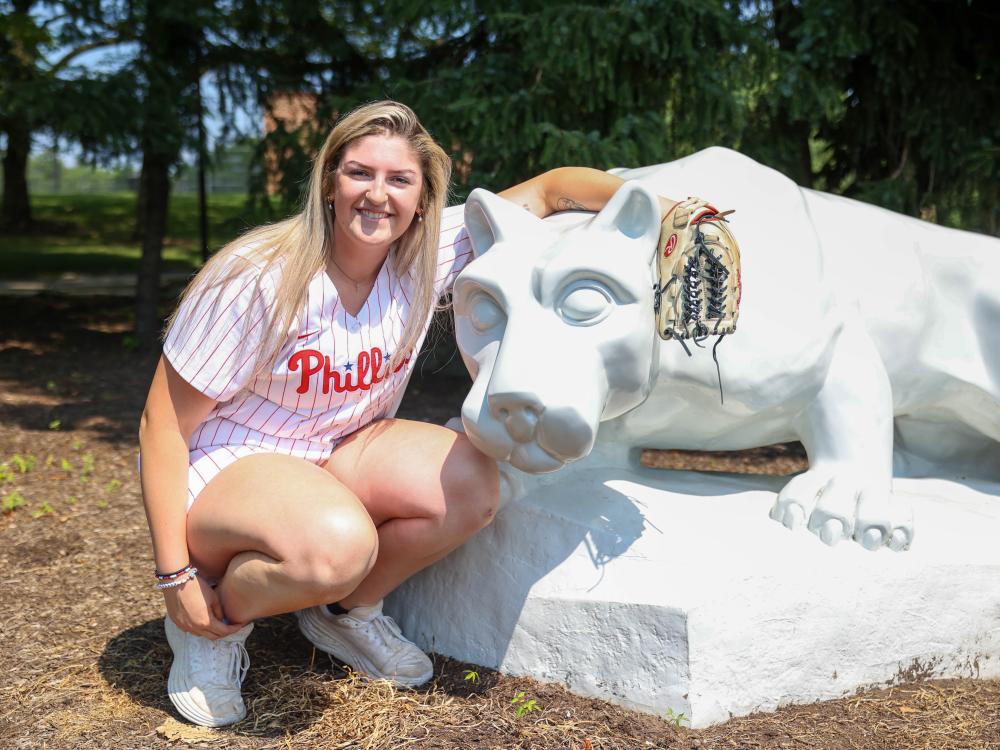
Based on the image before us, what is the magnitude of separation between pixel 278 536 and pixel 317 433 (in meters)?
0.41

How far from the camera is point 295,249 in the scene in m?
2.65

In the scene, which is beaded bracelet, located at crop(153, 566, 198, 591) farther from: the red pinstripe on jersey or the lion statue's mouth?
the lion statue's mouth

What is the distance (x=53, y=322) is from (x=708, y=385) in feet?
26.6

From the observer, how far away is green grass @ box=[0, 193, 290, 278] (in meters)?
14.2

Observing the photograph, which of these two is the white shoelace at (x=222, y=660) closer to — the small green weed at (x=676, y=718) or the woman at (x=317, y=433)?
the woman at (x=317, y=433)

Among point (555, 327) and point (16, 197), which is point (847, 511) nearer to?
point (555, 327)

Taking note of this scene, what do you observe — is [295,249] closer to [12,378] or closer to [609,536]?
[609,536]

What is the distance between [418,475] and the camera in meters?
2.69

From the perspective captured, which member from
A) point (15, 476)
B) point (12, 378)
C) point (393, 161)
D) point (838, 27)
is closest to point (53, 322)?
point (12, 378)

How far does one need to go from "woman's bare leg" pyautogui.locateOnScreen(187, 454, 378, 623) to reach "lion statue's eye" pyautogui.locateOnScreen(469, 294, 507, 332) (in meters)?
0.54

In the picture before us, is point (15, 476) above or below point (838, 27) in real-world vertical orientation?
below

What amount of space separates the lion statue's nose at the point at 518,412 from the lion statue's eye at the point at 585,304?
0.81ft

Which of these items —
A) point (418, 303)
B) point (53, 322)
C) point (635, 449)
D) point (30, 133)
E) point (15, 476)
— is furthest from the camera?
point (53, 322)

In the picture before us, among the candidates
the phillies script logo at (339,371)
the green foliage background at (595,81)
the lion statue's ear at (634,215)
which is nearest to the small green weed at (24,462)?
the green foliage background at (595,81)
